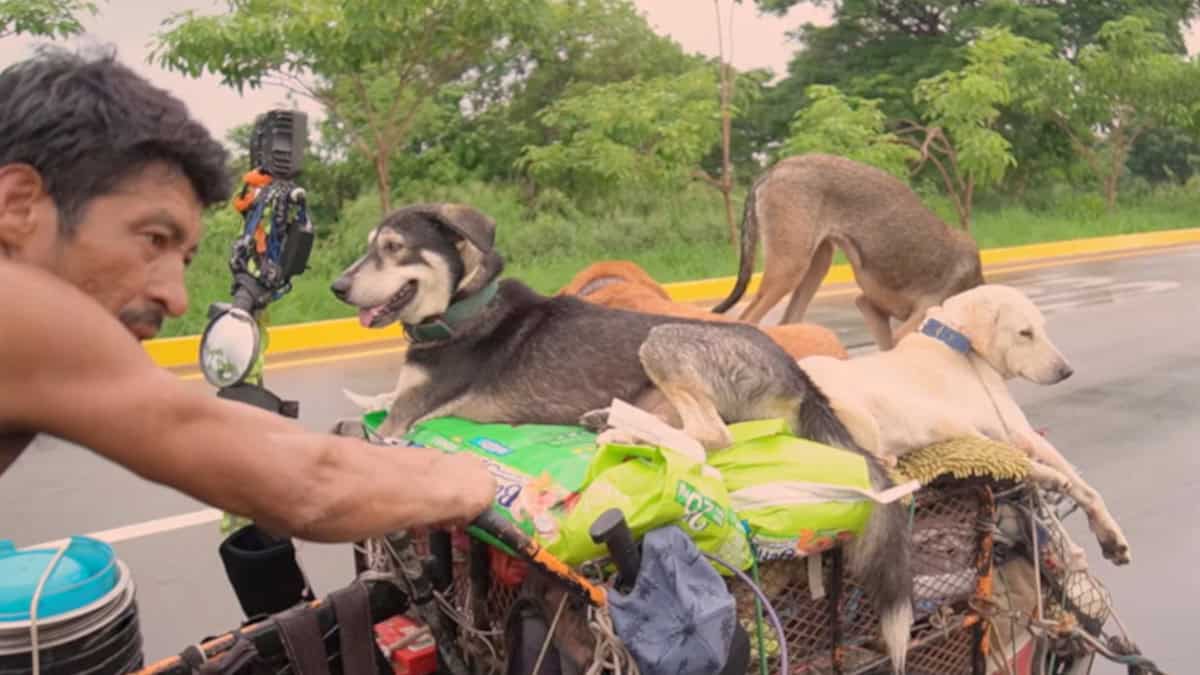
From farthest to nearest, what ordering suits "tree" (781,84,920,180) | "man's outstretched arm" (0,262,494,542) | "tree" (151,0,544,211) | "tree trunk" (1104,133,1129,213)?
"tree trunk" (1104,133,1129,213)
"tree" (781,84,920,180)
"tree" (151,0,544,211)
"man's outstretched arm" (0,262,494,542)

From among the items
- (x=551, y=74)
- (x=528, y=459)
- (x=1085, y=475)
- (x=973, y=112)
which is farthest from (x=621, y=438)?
(x=551, y=74)

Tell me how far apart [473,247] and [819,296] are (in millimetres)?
10103

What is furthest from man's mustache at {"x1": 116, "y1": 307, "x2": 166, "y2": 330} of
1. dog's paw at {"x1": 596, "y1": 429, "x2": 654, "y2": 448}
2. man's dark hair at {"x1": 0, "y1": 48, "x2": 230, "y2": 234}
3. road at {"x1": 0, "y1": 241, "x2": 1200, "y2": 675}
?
dog's paw at {"x1": 596, "y1": 429, "x2": 654, "y2": 448}

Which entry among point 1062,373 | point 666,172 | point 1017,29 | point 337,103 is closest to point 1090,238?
point 1017,29

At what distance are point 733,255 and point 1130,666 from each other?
509 inches

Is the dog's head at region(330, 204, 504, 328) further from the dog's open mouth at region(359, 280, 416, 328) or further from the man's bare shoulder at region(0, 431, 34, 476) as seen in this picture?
the man's bare shoulder at region(0, 431, 34, 476)

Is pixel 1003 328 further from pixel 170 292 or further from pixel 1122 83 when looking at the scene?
pixel 1122 83

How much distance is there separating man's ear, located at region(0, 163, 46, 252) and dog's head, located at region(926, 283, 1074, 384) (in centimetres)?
217

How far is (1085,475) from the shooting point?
574 cm

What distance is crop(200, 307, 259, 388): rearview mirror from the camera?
8.29 feet

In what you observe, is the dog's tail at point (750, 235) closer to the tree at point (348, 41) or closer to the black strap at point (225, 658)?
the black strap at point (225, 658)

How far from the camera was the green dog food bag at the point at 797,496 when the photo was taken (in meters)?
2.01

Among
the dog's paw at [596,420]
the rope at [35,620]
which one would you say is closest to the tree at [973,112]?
the dog's paw at [596,420]

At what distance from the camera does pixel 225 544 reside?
2.48 meters
